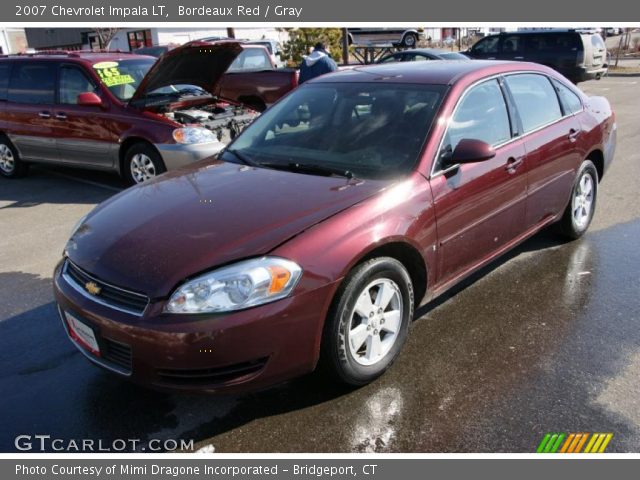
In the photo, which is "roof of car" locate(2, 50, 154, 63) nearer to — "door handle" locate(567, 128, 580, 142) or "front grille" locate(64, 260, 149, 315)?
"front grille" locate(64, 260, 149, 315)

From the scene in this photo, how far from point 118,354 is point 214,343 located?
54cm

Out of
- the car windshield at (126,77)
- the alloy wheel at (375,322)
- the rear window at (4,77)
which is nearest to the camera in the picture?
the alloy wheel at (375,322)

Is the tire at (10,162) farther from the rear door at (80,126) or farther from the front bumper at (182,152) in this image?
the front bumper at (182,152)

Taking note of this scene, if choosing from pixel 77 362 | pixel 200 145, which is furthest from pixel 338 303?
pixel 200 145

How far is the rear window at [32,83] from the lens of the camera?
7.90 meters

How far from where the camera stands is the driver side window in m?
3.59

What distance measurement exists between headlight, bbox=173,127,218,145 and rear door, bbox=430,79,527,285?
3952 mm

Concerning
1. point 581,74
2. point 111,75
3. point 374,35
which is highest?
point 374,35

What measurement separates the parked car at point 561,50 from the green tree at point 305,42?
346 inches

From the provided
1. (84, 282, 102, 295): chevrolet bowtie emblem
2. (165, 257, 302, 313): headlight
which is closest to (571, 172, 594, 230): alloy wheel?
(165, 257, 302, 313): headlight

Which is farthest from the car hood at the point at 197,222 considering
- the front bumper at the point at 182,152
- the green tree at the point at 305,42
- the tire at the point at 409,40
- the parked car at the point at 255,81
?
the green tree at the point at 305,42

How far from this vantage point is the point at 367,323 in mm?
3031

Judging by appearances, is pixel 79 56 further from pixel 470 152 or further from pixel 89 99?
pixel 470 152

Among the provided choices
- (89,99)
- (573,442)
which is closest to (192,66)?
(89,99)
